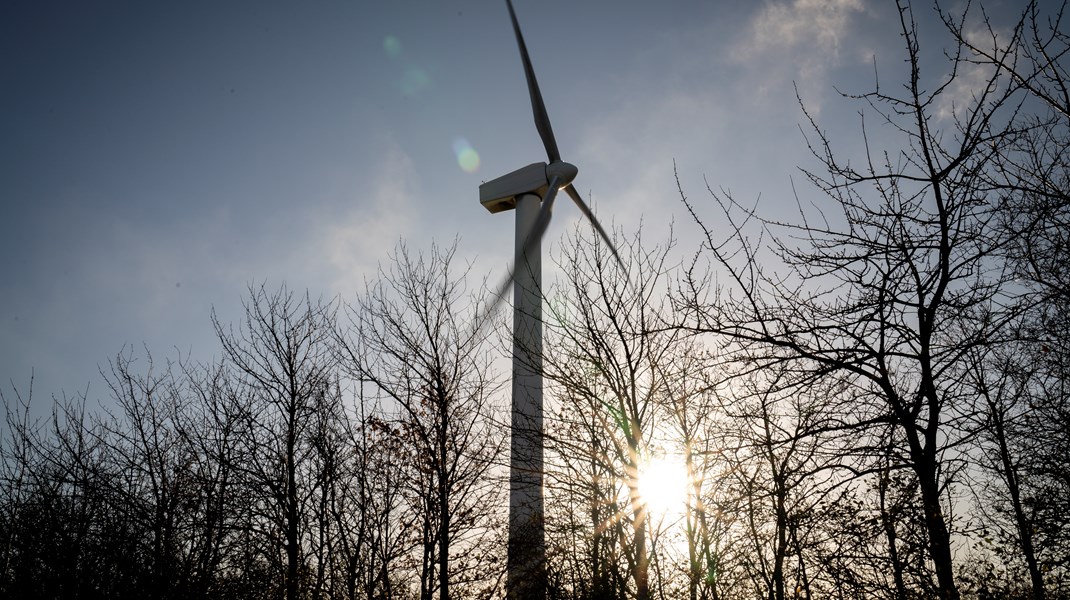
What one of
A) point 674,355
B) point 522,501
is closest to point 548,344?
point 674,355

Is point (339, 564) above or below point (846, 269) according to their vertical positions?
below

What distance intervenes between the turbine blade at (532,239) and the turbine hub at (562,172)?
0.57 feet

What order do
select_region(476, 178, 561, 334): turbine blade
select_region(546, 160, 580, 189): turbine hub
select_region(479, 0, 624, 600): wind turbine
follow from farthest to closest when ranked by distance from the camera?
1. select_region(546, 160, 580, 189): turbine hub
2. select_region(476, 178, 561, 334): turbine blade
3. select_region(479, 0, 624, 600): wind turbine

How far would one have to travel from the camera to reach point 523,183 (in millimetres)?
18656

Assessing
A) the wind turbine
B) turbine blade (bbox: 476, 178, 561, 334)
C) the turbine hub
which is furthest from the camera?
the turbine hub

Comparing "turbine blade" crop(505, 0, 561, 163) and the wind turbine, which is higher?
"turbine blade" crop(505, 0, 561, 163)

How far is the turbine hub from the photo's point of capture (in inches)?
717

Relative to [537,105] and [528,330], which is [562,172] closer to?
[537,105]


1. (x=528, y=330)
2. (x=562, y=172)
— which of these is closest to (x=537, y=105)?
(x=562, y=172)

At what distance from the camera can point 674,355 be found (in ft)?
Answer: 30.5

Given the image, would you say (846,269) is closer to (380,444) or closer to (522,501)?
(522,501)

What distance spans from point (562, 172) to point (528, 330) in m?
6.92

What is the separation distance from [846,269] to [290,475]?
1199 centimetres

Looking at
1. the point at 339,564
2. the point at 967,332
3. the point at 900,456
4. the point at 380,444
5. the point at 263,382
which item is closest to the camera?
the point at 900,456
